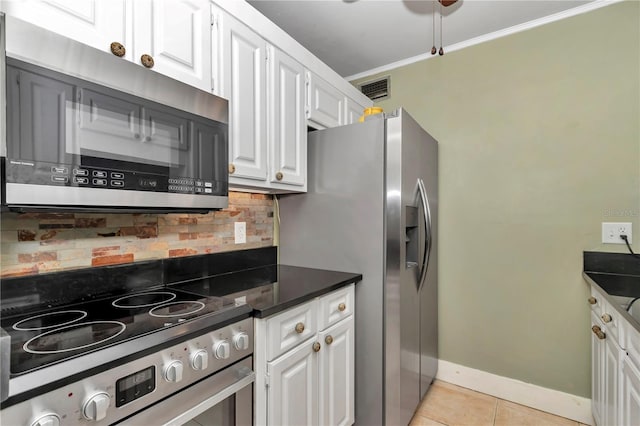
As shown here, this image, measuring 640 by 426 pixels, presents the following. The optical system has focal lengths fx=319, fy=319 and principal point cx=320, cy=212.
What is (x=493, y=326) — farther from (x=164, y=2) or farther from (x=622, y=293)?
(x=164, y=2)

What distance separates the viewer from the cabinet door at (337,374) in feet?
4.92

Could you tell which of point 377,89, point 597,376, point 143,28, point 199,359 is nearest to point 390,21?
point 377,89

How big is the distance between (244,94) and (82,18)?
0.64 m

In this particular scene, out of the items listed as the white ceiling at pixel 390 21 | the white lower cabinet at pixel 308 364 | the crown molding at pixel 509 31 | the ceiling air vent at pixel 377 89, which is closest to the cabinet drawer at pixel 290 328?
the white lower cabinet at pixel 308 364

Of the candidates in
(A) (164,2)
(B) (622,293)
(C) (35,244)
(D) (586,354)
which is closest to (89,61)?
(A) (164,2)

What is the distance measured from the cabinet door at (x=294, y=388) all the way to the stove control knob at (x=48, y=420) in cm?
65

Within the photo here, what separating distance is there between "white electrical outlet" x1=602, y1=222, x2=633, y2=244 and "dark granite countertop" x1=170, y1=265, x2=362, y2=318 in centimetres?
151

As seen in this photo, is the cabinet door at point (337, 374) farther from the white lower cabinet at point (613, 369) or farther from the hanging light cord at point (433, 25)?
the hanging light cord at point (433, 25)

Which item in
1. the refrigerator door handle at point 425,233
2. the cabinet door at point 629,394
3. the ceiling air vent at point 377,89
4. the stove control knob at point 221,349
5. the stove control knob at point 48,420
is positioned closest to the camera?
the stove control knob at point 48,420

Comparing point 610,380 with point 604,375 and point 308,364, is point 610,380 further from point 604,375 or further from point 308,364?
point 308,364

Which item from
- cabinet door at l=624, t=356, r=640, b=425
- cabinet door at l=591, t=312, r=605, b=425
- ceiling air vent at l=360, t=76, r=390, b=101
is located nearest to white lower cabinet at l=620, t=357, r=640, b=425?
cabinet door at l=624, t=356, r=640, b=425

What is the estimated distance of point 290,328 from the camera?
4.31ft

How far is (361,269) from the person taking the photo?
69.3 inches

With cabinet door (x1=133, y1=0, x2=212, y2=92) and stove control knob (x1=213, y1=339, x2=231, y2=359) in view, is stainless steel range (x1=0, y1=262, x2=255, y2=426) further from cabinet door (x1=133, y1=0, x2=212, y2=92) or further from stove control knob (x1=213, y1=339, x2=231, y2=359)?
cabinet door (x1=133, y1=0, x2=212, y2=92)
